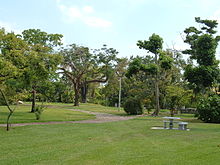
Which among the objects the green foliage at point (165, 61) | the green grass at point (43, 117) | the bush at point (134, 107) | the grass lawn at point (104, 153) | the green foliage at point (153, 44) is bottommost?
the grass lawn at point (104, 153)

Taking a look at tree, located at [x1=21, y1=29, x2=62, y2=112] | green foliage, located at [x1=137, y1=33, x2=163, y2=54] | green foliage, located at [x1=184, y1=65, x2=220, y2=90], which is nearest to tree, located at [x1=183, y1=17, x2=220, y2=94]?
green foliage, located at [x1=184, y1=65, x2=220, y2=90]

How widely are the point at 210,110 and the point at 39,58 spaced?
45.2 ft

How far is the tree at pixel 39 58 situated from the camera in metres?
17.9

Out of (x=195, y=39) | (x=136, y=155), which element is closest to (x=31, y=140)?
(x=136, y=155)

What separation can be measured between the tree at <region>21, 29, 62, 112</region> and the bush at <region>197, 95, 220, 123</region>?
12546 mm

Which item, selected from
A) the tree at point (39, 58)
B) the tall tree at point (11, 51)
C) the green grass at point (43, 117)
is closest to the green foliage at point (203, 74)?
the green grass at point (43, 117)

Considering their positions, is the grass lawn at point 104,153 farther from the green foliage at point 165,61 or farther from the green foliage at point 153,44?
the green foliage at point 153,44

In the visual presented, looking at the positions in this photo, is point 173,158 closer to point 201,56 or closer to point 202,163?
point 202,163

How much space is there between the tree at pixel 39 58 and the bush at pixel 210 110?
12.5 meters

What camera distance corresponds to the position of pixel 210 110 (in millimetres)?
21141

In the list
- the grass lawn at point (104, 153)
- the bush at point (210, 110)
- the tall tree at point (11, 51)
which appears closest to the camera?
the grass lawn at point (104, 153)

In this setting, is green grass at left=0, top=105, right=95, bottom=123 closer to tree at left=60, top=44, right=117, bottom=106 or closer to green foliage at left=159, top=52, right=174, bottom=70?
green foliage at left=159, top=52, right=174, bottom=70

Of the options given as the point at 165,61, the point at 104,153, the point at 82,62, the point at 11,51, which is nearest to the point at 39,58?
the point at 11,51

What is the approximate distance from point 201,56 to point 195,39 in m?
3.43
